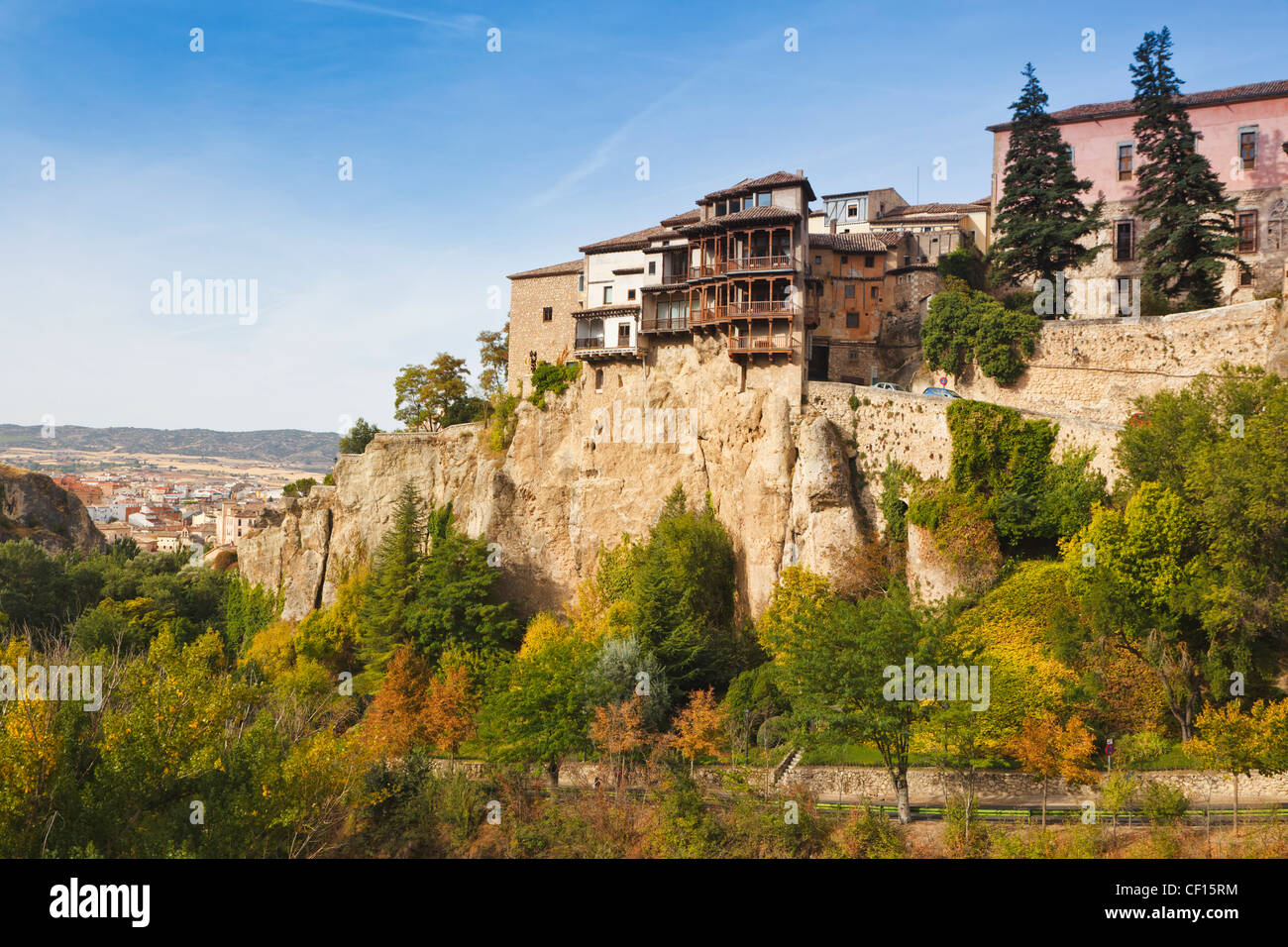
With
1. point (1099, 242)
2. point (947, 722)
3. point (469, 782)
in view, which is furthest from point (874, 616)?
point (1099, 242)

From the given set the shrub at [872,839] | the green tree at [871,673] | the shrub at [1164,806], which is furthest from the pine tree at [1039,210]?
the shrub at [872,839]

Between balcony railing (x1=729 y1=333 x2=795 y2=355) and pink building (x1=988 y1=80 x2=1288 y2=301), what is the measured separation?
1810 cm

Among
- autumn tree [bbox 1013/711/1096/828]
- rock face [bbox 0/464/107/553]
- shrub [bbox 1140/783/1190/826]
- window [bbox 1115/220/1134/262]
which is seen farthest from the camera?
rock face [bbox 0/464/107/553]

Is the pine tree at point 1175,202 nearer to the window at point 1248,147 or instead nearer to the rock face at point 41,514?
the window at point 1248,147

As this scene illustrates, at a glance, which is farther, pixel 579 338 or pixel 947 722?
pixel 579 338

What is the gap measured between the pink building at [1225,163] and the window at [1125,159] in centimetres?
5

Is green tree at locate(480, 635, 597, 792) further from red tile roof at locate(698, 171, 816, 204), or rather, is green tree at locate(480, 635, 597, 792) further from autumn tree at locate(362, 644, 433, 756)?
red tile roof at locate(698, 171, 816, 204)

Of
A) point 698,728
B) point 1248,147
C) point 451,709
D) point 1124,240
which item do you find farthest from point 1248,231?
point 451,709

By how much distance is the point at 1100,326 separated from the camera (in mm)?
38469

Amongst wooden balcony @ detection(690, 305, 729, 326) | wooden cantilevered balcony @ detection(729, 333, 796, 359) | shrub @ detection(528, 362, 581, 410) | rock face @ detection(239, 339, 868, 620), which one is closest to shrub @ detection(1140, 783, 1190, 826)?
rock face @ detection(239, 339, 868, 620)

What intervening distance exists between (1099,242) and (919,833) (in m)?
35.3

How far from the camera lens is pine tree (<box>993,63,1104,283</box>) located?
143ft

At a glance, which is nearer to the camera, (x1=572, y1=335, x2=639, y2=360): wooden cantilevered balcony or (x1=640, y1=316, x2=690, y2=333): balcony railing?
(x1=640, y1=316, x2=690, y2=333): balcony railing
